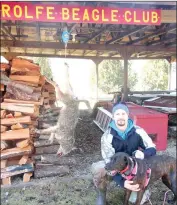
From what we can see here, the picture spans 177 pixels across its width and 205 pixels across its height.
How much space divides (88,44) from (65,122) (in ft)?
16.8

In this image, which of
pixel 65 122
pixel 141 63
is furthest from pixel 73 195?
pixel 141 63

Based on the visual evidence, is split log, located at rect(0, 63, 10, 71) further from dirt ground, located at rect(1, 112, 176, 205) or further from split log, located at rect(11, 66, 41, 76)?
dirt ground, located at rect(1, 112, 176, 205)

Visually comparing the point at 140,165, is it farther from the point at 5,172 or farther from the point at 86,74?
the point at 86,74

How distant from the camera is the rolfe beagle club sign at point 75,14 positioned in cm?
331

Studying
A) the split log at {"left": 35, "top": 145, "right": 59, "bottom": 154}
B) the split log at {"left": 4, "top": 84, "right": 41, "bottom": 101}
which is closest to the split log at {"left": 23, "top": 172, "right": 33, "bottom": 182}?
the split log at {"left": 35, "top": 145, "right": 59, "bottom": 154}

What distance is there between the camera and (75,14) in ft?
11.3

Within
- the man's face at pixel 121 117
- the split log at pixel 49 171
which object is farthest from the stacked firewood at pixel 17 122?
the man's face at pixel 121 117

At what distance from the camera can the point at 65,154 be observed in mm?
4414

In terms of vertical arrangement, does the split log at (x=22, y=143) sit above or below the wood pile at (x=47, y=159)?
above

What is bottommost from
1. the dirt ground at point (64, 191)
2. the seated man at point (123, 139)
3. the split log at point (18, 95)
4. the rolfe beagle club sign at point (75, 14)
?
the dirt ground at point (64, 191)

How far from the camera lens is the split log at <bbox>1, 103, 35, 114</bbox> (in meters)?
3.70

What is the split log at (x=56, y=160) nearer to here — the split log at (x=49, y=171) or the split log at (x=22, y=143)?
the split log at (x=49, y=171)

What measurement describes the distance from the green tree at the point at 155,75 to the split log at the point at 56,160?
16.3 metres

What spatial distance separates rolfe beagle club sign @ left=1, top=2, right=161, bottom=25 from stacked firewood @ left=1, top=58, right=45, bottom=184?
829mm
